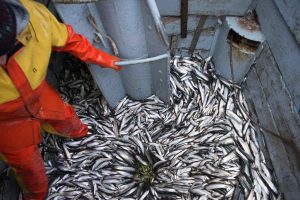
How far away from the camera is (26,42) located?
225cm

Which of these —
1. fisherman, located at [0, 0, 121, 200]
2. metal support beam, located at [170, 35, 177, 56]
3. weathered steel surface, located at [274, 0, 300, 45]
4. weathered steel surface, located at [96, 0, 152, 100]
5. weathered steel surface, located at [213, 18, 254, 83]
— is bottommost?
fisherman, located at [0, 0, 121, 200]

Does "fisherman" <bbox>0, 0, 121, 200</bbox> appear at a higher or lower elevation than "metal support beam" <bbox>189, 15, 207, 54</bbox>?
lower

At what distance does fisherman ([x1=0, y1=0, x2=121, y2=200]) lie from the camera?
2.01 m

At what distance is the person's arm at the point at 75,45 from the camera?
2.57 metres

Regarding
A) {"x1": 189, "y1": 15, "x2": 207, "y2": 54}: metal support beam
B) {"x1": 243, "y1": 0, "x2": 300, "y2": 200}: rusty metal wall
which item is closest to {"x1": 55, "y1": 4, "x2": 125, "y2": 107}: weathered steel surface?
{"x1": 189, "y1": 15, "x2": 207, "y2": 54}: metal support beam

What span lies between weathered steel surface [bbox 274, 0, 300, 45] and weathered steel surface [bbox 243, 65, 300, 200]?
38.9 inches

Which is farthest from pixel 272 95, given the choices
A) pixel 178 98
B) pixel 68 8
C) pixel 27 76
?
pixel 27 76

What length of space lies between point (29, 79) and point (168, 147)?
205cm

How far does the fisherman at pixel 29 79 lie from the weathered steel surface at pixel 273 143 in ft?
6.15

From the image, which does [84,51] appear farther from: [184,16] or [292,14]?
[292,14]

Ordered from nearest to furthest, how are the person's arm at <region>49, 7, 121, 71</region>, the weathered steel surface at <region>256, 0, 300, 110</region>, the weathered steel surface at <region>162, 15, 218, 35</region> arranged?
the person's arm at <region>49, 7, 121, 71</region>, the weathered steel surface at <region>256, 0, 300, 110</region>, the weathered steel surface at <region>162, 15, 218, 35</region>

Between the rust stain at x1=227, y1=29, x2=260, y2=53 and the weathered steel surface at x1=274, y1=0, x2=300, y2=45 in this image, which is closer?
the weathered steel surface at x1=274, y1=0, x2=300, y2=45

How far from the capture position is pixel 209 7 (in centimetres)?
373

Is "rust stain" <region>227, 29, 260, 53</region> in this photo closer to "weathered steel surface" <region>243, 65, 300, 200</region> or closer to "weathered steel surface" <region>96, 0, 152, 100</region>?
"weathered steel surface" <region>243, 65, 300, 200</region>
